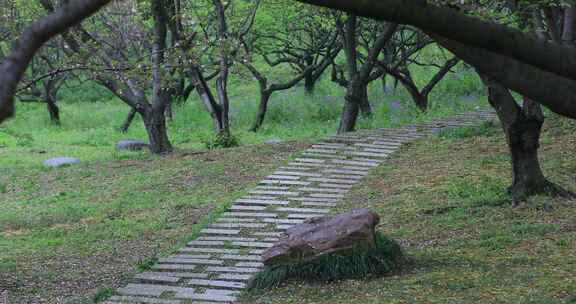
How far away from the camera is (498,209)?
32.9 feet

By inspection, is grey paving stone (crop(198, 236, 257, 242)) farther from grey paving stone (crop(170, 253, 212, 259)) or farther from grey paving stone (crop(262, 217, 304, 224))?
grey paving stone (crop(262, 217, 304, 224))

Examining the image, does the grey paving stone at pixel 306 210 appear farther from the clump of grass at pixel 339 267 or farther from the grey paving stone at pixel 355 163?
the clump of grass at pixel 339 267

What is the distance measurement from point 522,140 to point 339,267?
348 centimetres

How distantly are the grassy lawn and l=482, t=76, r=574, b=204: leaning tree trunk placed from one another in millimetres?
4152

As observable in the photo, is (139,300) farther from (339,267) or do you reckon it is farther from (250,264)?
(339,267)

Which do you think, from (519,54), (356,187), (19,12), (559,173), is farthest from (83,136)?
(519,54)

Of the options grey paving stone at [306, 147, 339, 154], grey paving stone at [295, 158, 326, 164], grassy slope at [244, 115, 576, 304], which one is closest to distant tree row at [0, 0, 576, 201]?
grassy slope at [244, 115, 576, 304]

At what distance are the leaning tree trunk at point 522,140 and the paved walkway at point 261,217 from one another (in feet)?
8.73

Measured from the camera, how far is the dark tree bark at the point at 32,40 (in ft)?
13.2

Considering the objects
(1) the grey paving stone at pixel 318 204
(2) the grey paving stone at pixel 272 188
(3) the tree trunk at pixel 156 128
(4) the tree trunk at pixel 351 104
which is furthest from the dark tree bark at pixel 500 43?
(3) the tree trunk at pixel 156 128

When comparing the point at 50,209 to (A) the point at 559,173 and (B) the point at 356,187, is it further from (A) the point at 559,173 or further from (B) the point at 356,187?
(A) the point at 559,173

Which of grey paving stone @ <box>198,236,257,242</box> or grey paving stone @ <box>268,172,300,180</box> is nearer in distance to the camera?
grey paving stone @ <box>198,236,257,242</box>

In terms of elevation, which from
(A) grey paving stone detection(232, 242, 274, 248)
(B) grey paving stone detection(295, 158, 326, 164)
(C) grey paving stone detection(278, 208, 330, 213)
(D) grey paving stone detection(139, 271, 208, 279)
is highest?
(B) grey paving stone detection(295, 158, 326, 164)

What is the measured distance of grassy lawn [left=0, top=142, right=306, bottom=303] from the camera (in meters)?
9.25
